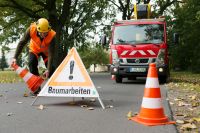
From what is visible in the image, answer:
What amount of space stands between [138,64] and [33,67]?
6.24 m

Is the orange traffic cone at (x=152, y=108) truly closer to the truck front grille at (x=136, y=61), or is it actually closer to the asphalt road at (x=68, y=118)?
the asphalt road at (x=68, y=118)

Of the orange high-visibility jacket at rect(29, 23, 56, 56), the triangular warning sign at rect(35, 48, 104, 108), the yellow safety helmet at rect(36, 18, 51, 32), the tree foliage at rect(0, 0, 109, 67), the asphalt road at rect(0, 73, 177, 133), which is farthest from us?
the tree foliage at rect(0, 0, 109, 67)

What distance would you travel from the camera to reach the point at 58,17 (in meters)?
29.5

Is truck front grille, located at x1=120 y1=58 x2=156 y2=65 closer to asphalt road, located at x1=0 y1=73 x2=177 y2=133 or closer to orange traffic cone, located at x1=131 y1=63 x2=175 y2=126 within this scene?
asphalt road, located at x1=0 y1=73 x2=177 y2=133

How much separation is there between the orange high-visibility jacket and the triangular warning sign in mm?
1673

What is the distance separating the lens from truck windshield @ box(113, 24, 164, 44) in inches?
655

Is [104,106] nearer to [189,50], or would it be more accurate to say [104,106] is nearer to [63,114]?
[63,114]

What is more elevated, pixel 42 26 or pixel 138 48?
pixel 42 26

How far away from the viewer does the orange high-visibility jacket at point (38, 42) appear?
33.6ft

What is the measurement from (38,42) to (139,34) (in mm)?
6869

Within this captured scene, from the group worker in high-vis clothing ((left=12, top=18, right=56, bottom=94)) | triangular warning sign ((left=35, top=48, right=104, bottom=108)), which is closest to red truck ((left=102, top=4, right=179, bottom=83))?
worker in high-vis clothing ((left=12, top=18, right=56, bottom=94))

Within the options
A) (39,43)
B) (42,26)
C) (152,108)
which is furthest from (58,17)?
(152,108)

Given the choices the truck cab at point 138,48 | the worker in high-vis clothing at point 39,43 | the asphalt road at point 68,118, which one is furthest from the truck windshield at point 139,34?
the asphalt road at point 68,118

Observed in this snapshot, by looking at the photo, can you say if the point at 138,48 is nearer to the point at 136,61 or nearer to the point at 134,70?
the point at 136,61
